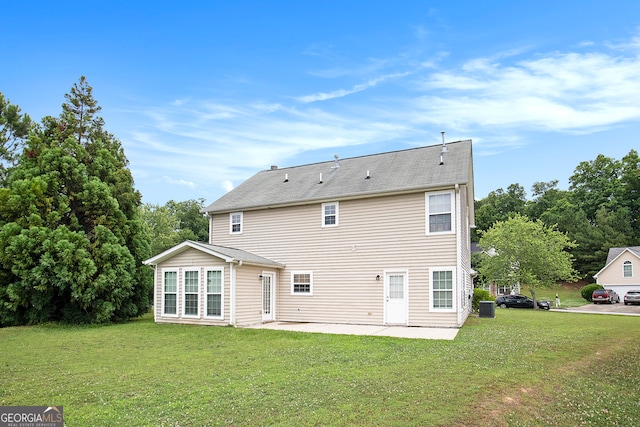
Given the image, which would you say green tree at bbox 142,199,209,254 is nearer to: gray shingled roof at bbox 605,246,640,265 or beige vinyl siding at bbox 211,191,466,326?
beige vinyl siding at bbox 211,191,466,326

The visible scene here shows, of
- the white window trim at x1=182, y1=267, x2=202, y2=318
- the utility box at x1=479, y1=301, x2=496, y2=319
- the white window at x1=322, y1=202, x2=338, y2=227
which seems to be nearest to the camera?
the white window trim at x1=182, y1=267, x2=202, y2=318

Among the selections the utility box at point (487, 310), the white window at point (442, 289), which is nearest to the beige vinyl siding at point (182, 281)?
the white window at point (442, 289)

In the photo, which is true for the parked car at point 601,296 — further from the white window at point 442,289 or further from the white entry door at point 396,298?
the white entry door at point 396,298

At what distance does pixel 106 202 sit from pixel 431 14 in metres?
14.5

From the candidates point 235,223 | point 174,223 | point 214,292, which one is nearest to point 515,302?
point 235,223

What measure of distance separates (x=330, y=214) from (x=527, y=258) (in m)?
19.6

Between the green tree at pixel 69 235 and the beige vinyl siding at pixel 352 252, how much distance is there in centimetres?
518

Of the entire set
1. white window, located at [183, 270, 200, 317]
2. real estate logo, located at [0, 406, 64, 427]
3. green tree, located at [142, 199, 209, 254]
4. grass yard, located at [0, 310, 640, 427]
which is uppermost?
green tree, located at [142, 199, 209, 254]

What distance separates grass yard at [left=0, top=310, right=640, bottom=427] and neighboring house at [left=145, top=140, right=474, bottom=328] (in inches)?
124

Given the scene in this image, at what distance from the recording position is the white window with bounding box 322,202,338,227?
693 inches

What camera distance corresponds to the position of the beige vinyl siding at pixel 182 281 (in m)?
16.0

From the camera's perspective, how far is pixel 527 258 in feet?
101

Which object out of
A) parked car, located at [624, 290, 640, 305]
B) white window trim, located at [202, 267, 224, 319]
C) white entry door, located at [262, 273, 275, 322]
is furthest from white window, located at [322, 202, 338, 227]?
parked car, located at [624, 290, 640, 305]

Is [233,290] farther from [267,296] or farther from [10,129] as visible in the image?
[10,129]
